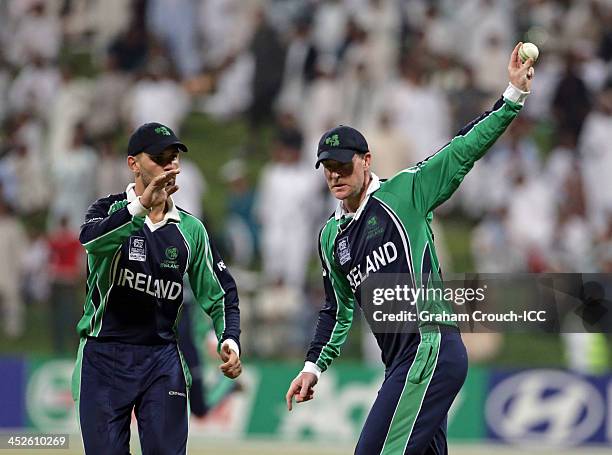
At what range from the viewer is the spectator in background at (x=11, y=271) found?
62.8 feet

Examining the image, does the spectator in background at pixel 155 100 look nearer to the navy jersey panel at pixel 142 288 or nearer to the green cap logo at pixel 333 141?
the navy jersey panel at pixel 142 288

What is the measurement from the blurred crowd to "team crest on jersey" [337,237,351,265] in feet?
31.4

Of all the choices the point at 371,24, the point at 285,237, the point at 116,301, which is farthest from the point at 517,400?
the point at 116,301

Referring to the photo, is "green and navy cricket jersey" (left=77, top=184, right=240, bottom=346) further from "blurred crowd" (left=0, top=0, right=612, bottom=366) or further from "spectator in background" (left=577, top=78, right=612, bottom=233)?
"spectator in background" (left=577, top=78, right=612, bottom=233)

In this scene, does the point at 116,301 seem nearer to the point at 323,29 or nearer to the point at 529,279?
the point at 529,279

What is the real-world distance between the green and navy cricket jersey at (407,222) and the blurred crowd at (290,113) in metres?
9.64

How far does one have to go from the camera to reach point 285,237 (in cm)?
1878

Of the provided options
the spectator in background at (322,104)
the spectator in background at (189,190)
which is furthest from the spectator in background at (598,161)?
the spectator in background at (189,190)

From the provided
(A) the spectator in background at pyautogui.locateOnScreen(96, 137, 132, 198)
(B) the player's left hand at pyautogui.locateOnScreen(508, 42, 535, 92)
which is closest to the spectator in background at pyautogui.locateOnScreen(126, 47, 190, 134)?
(A) the spectator in background at pyautogui.locateOnScreen(96, 137, 132, 198)

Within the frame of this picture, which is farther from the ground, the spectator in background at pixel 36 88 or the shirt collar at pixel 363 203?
the spectator in background at pixel 36 88

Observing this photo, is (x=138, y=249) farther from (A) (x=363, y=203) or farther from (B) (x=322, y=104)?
(B) (x=322, y=104)

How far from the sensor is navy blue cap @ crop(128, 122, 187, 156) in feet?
25.9

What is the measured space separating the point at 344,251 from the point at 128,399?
1.52 m

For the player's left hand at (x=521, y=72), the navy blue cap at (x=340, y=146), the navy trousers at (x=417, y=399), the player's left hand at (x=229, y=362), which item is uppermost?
the player's left hand at (x=521, y=72)
